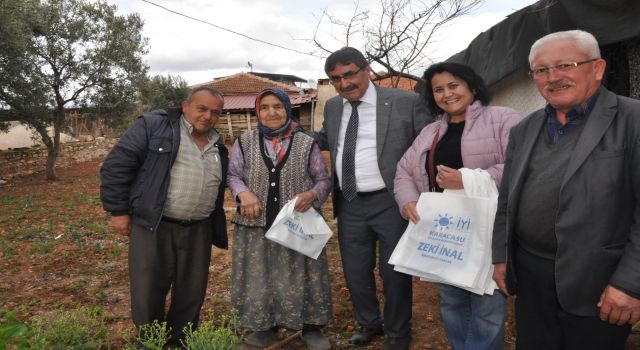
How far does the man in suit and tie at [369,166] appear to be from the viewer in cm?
304

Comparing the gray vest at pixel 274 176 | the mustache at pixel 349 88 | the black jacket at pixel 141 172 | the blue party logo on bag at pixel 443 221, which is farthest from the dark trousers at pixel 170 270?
the blue party logo on bag at pixel 443 221

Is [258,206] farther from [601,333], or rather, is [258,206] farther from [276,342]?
[601,333]

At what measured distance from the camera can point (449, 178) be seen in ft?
7.91

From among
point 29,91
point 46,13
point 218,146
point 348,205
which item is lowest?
point 348,205

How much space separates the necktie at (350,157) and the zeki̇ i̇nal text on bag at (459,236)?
0.67 meters

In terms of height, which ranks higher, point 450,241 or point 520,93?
point 520,93

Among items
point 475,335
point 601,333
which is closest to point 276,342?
point 475,335

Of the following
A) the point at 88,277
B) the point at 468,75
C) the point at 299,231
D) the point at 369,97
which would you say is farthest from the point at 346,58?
the point at 88,277

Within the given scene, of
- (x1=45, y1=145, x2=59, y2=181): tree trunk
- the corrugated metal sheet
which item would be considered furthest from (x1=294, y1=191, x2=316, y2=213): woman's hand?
the corrugated metal sheet

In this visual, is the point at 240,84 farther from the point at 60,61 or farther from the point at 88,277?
the point at 88,277

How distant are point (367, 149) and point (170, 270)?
161cm

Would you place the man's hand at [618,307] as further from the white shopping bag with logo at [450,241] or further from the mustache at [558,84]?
the mustache at [558,84]

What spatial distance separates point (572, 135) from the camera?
1.83 m

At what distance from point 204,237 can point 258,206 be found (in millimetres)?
526
